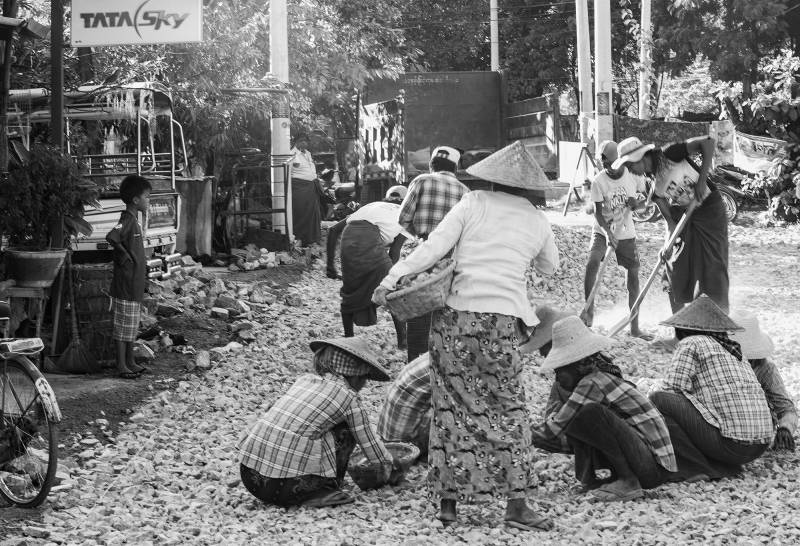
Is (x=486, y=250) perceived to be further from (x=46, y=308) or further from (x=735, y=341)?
(x=46, y=308)

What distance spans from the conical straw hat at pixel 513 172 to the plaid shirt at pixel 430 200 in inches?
110

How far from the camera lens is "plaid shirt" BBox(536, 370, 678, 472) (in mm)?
5656

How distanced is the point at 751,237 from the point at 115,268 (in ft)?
39.5

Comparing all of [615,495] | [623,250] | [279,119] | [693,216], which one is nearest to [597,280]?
[623,250]

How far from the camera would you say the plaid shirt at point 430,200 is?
8.36m

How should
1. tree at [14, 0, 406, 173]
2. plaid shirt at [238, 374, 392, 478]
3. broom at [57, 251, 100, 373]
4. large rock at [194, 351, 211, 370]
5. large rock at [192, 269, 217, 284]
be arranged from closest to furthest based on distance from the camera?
plaid shirt at [238, 374, 392, 478]
broom at [57, 251, 100, 373]
large rock at [194, 351, 211, 370]
large rock at [192, 269, 217, 284]
tree at [14, 0, 406, 173]

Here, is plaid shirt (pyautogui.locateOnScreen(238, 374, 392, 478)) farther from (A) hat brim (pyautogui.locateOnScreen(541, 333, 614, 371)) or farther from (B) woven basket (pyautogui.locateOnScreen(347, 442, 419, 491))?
(A) hat brim (pyautogui.locateOnScreen(541, 333, 614, 371))

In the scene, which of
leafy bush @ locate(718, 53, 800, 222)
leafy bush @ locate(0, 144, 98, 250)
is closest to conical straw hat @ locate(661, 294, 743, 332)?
leafy bush @ locate(0, 144, 98, 250)

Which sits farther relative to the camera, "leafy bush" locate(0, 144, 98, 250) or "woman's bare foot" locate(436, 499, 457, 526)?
"leafy bush" locate(0, 144, 98, 250)

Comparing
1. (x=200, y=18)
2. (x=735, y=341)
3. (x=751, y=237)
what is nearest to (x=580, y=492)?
(x=735, y=341)

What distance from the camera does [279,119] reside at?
680 inches

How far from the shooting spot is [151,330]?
10047 mm

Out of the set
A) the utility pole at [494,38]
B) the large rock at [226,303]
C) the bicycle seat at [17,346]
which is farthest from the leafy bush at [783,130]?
the utility pole at [494,38]

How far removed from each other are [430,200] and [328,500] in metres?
3.23
